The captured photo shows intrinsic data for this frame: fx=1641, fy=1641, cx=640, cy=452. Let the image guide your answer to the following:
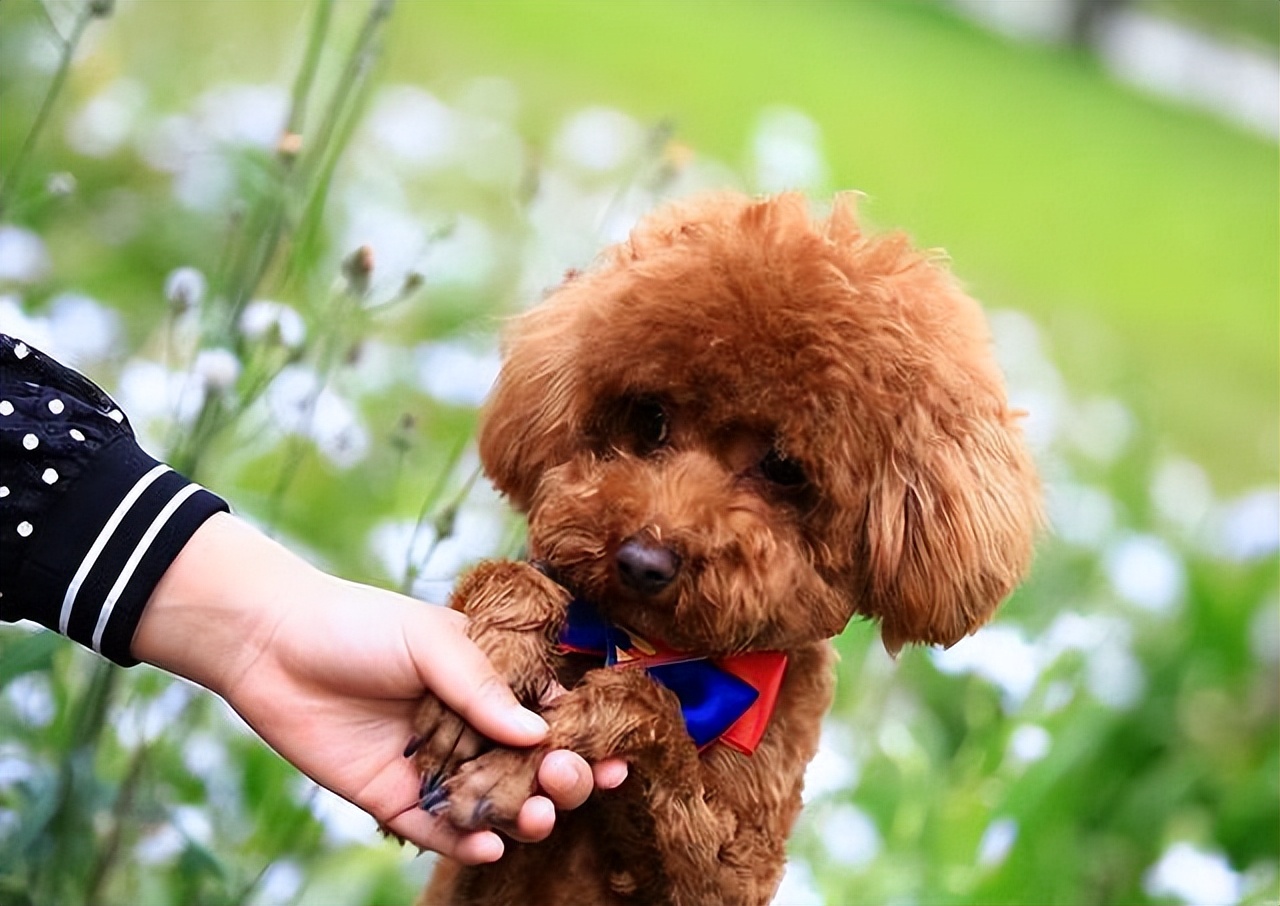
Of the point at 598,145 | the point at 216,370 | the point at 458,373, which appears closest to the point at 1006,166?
the point at 598,145

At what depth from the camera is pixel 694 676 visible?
156 cm

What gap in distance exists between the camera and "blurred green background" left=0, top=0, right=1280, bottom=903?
219cm

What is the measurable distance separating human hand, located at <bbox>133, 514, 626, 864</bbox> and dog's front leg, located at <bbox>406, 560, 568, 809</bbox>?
31 millimetres

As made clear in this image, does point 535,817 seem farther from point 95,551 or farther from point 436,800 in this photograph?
point 95,551

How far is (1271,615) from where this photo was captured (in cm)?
359

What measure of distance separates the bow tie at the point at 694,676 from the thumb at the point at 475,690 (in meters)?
0.11

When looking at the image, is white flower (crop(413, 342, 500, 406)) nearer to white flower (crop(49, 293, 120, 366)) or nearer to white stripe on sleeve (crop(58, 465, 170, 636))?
white flower (crop(49, 293, 120, 366))

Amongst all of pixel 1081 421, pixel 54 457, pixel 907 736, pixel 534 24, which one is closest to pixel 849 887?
pixel 907 736

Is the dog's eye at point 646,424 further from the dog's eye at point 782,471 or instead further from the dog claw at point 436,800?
the dog claw at point 436,800

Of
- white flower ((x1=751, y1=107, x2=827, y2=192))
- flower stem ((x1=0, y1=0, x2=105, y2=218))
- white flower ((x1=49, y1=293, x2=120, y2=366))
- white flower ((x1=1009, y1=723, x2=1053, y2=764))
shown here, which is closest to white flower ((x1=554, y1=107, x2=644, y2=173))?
white flower ((x1=751, y1=107, x2=827, y2=192))

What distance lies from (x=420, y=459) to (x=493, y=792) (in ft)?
6.21

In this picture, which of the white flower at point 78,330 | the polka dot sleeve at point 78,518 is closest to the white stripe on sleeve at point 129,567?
the polka dot sleeve at point 78,518

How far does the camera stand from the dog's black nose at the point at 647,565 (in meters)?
1.46

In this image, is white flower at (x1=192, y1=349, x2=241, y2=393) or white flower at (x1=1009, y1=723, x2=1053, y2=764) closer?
white flower at (x1=192, y1=349, x2=241, y2=393)
